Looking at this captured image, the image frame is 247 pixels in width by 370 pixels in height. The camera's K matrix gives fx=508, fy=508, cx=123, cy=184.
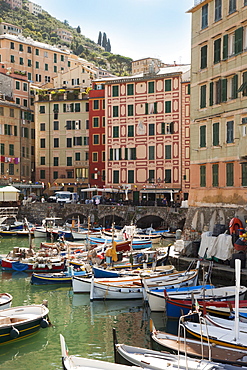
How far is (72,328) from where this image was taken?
22.7 meters

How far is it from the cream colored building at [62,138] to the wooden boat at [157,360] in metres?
60.0

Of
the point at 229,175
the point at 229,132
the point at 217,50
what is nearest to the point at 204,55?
the point at 217,50

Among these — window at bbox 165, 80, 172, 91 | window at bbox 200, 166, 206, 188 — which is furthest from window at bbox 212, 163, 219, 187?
window at bbox 165, 80, 172, 91

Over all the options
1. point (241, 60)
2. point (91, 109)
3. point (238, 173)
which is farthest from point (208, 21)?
point (91, 109)

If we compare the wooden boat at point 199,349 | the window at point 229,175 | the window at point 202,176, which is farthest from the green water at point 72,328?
the window at point 202,176

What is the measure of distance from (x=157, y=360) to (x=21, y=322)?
721 centimetres

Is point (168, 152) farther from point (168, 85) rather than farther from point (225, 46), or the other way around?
point (225, 46)

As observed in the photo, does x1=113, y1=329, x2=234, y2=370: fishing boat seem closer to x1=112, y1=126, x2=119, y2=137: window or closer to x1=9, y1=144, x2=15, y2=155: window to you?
x1=112, y1=126, x2=119, y2=137: window

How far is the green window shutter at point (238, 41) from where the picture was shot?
33.8 m

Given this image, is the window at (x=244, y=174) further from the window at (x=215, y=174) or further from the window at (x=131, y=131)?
the window at (x=131, y=131)

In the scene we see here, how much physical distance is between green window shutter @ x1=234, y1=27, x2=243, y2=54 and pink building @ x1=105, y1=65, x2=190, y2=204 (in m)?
28.7

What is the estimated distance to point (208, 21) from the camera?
37.7 metres

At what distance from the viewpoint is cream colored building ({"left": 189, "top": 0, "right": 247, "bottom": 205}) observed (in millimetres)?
33969

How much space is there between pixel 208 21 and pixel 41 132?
46.4 metres
